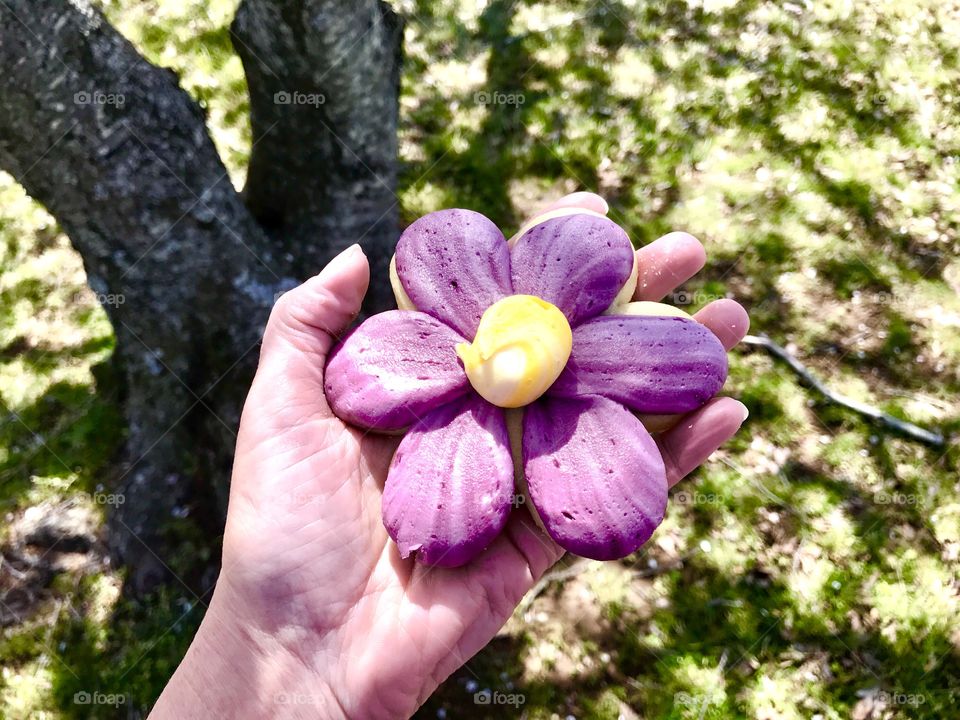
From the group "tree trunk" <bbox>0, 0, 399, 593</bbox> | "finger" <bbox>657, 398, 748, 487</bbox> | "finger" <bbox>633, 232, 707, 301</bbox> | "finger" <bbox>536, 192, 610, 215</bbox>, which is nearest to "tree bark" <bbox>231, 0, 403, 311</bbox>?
"tree trunk" <bbox>0, 0, 399, 593</bbox>

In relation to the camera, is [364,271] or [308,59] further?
[308,59]

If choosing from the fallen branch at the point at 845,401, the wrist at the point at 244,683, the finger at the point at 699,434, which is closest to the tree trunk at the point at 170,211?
the wrist at the point at 244,683

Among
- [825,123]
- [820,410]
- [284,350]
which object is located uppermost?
[284,350]

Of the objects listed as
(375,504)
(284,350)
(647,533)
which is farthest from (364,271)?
(647,533)

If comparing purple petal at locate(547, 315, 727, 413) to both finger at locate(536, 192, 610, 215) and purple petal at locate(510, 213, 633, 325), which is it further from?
finger at locate(536, 192, 610, 215)

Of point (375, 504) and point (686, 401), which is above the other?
point (375, 504)

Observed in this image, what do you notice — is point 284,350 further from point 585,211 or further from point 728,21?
point 728,21

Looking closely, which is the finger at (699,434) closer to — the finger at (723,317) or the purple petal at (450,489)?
the finger at (723,317)
